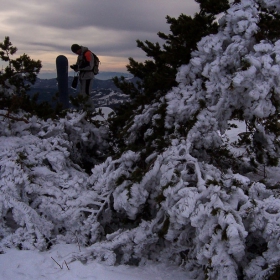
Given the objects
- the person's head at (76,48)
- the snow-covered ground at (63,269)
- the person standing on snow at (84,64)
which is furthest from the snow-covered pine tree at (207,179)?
the person's head at (76,48)

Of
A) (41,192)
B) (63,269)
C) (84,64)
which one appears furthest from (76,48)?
(63,269)

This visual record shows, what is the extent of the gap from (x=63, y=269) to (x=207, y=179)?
1936mm

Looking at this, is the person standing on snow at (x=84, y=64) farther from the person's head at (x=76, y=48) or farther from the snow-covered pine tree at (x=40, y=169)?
the snow-covered pine tree at (x=40, y=169)

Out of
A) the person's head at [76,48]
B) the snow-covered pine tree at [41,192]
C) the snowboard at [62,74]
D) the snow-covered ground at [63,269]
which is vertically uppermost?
the person's head at [76,48]

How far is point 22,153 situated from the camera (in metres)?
4.79

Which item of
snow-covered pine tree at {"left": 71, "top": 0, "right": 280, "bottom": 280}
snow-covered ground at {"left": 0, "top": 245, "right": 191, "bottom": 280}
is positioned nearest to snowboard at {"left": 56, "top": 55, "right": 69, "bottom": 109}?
snow-covered pine tree at {"left": 71, "top": 0, "right": 280, "bottom": 280}

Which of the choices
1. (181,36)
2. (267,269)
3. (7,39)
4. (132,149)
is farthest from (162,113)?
(7,39)

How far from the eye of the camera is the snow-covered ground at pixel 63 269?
3143 mm

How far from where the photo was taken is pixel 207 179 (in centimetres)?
337

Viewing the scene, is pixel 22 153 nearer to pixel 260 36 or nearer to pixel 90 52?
pixel 90 52

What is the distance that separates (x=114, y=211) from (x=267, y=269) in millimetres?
2310

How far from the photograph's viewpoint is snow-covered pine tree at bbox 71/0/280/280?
2.86 metres

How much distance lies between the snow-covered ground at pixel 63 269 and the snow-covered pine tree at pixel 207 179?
0.17m

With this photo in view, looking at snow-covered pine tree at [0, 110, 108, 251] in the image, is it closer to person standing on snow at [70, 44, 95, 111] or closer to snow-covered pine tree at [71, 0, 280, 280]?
snow-covered pine tree at [71, 0, 280, 280]
